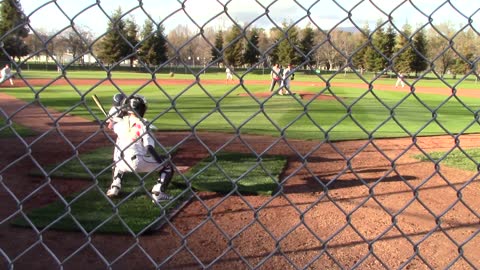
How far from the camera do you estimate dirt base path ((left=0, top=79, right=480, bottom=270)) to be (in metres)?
2.88

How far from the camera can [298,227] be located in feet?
17.7

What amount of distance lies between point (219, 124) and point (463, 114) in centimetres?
1013

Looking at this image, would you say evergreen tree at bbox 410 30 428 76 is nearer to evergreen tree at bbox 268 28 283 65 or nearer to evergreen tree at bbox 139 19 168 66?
evergreen tree at bbox 268 28 283 65

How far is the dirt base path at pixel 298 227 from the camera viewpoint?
2.88 m

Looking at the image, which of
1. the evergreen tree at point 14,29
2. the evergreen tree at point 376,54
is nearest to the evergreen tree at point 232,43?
the evergreen tree at point 376,54

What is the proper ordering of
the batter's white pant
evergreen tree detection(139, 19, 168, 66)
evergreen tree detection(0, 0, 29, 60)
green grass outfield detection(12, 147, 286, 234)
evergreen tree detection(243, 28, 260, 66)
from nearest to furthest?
evergreen tree detection(0, 0, 29, 60)
evergreen tree detection(139, 19, 168, 66)
evergreen tree detection(243, 28, 260, 66)
green grass outfield detection(12, 147, 286, 234)
the batter's white pant

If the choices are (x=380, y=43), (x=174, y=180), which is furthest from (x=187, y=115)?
(x=174, y=180)

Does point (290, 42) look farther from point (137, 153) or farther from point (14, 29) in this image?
point (137, 153)

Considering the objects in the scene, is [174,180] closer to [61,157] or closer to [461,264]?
[61,157]

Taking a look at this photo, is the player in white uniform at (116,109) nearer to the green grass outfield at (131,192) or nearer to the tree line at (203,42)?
the tree line at (203,42)

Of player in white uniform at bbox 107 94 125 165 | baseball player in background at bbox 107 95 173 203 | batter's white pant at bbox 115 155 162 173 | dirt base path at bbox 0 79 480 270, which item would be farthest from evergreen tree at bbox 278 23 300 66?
batter's white pant at bbox 115 155 162 173

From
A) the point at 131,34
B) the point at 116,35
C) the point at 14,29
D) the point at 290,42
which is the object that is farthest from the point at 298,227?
the point at 14,29

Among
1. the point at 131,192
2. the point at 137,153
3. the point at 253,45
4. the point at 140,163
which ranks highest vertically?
the point at 253,45

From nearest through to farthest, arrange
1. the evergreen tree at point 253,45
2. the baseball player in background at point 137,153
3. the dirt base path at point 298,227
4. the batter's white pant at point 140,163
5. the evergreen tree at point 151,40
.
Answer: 1. the evergreen tree at point 151,40
2. the evergreen tree at point 253,45
3. the dirt base path at point 298,227
4. the baseball player in background at point 137,153
5. the batter's white pant at point 140,163
